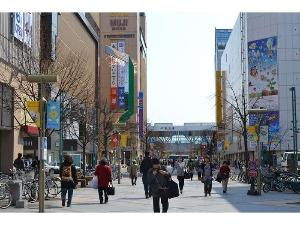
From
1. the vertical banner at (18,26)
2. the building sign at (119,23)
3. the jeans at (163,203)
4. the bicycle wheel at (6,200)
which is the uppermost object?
the building sign at (119,23)

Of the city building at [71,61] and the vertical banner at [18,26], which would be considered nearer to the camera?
the city building at [71,61]

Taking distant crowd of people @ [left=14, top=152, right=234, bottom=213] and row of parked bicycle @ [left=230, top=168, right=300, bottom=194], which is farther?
row of parked bicycle @ [left=230, top=168, right=300, bottom=194]

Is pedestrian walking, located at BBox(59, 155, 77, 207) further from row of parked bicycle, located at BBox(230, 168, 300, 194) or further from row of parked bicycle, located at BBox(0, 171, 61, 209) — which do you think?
row of parked bicycle, located at BBox(230, 168, 300, 194)

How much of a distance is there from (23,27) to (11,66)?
6.30 m

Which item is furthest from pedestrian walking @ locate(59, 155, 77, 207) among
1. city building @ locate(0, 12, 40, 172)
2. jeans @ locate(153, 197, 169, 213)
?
city building @ locate(0, 12, 40, 172)

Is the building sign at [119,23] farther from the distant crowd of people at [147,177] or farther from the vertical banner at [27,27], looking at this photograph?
the distant crowd of people at [147,177]

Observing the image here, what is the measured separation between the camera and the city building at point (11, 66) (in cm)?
3847

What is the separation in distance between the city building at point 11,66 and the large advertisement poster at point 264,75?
43.4 meters

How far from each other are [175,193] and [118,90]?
9953 centimetres

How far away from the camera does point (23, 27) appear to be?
43.9m

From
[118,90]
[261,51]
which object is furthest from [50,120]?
[118,90]

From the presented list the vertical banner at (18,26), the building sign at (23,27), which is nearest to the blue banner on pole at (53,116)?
the building sign at (23,27)

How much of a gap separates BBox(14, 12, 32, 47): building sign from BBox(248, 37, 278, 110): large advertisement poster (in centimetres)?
4554

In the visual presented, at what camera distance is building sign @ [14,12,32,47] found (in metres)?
42.0
